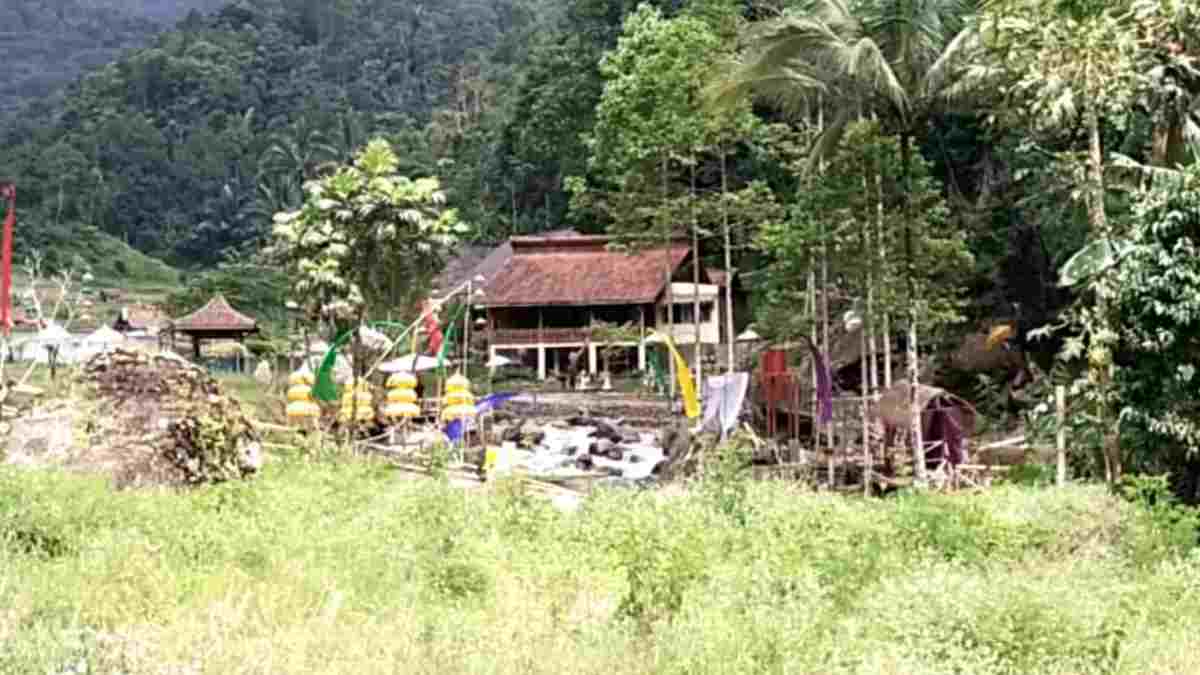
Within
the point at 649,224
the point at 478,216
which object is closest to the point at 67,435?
the point at 649,224

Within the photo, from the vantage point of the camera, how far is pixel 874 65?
15.4 m

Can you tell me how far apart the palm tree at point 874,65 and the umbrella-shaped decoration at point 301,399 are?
700 cm

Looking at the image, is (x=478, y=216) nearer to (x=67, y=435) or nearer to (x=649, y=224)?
(x=649, y=224)

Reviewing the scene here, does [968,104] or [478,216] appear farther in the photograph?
[478,216]

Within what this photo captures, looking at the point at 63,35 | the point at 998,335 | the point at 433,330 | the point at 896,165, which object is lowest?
the point at 998,335

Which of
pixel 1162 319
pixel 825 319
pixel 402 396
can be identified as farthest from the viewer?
pixel 825 319

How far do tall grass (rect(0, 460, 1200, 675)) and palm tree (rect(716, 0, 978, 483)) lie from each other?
6959 millimetres

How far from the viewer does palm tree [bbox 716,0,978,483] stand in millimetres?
15516

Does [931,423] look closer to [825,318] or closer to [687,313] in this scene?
[825,318]

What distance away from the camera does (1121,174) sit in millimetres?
12039

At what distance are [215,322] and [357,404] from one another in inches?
683

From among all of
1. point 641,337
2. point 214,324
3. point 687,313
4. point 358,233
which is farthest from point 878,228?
point 214,324

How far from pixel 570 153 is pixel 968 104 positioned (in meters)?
23.2

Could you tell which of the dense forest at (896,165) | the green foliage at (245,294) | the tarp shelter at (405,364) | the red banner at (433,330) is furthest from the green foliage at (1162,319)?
the green foliage at (245,294)
